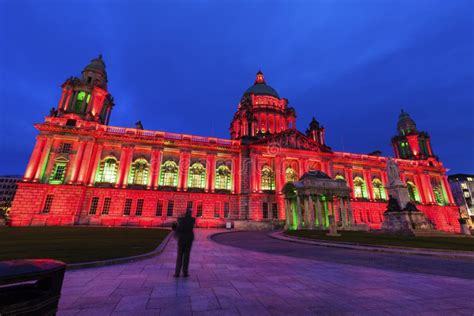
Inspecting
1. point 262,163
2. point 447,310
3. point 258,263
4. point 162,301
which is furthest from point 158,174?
point 447,310

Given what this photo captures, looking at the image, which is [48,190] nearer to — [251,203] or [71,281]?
[251,203]

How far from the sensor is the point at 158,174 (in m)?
38.2

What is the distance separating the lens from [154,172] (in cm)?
3809

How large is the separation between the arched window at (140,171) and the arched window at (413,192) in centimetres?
5755

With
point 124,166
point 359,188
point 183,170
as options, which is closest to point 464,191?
point 359,188

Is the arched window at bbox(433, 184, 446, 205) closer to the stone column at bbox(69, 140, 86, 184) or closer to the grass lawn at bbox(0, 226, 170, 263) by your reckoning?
the grass lawn at bbox(0, 226, 170, 263)

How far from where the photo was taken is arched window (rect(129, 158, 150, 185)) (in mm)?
37812

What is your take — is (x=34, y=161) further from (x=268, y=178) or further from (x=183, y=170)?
(x=268, y=178)

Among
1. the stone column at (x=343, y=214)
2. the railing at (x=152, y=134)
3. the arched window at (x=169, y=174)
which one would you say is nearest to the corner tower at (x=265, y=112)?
the railing at (x=152, y=134)

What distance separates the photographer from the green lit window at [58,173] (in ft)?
110

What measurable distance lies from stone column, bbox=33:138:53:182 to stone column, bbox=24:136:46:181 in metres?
0.35

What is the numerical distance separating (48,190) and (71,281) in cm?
3482

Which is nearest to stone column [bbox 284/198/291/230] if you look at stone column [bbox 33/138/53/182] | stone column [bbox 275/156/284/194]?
stone column [bbox 275/156/284/194]

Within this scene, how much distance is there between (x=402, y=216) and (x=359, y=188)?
27219mm
